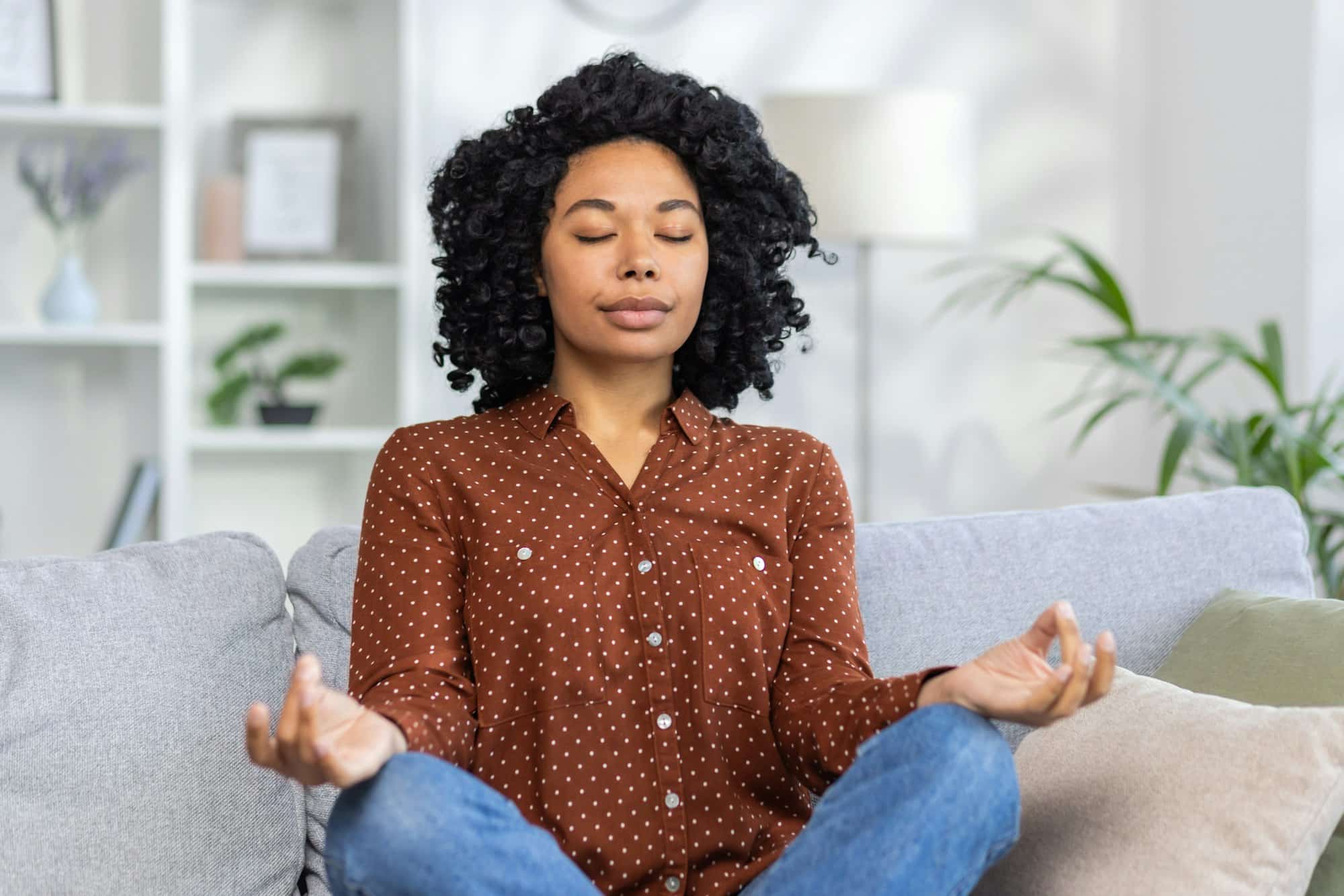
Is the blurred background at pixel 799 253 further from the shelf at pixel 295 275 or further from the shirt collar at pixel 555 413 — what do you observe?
the shirt collar at pixel 555 413

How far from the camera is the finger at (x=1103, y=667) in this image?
3.47 feet

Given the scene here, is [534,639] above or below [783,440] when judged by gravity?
below

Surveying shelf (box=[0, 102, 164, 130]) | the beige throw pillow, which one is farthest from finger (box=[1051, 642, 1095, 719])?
shelf (box=[0, 102, 164, 130])

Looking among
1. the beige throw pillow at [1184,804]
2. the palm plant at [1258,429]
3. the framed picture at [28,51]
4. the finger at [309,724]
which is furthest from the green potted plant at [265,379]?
the finger at [309,724]

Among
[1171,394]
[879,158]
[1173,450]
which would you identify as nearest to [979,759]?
[1173,450]

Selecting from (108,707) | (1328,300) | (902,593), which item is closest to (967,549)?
(902,593)

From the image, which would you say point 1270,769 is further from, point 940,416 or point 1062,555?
point 940,416

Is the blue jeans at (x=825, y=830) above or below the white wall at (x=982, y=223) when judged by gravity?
below

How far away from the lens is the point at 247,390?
3.23 meters

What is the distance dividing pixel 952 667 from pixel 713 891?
29cm

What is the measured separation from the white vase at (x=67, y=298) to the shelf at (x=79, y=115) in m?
0.26

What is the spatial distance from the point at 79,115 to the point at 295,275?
1.65 ft

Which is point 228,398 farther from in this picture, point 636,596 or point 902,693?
point 902,693

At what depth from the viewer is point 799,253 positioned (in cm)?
345
